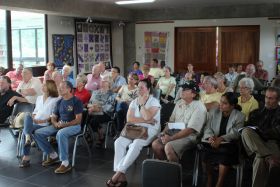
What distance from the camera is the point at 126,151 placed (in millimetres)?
4277

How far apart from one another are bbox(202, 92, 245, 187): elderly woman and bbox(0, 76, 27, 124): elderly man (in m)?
3.17

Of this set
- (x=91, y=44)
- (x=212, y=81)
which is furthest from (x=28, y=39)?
(x=212, y=81)

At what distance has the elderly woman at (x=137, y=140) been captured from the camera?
13.2ft

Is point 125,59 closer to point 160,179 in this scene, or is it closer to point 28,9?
point 28,9

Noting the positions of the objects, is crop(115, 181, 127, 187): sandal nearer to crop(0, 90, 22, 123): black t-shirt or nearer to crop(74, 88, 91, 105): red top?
crop(74, 88, 91, 105): red top

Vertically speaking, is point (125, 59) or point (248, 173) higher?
point (125, 59)

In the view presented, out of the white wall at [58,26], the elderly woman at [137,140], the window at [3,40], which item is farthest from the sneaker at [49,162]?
the white wall at [58,26]

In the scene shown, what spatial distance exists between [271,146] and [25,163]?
3.14m

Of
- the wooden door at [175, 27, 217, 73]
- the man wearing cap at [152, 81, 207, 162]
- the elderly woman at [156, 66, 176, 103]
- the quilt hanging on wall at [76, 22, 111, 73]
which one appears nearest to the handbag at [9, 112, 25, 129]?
the man wearing cap at [152, 81, 207, 162]

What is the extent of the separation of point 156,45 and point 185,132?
7590mm

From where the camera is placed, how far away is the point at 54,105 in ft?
16.3

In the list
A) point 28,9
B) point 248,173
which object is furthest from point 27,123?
point 28,9

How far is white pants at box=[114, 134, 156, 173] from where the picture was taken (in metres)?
4.05

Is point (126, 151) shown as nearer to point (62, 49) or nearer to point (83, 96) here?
point (83, 96)
